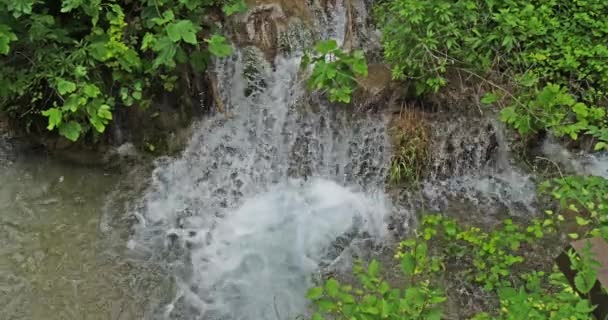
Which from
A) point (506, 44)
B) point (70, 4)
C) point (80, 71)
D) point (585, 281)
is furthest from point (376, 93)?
point (585, 281)

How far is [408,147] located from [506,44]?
1.11 meters

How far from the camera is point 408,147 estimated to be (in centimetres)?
464

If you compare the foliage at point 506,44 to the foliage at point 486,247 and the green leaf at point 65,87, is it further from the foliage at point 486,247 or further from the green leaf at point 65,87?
the green leaf at point 65,87

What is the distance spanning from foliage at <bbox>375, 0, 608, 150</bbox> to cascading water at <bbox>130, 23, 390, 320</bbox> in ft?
2.14

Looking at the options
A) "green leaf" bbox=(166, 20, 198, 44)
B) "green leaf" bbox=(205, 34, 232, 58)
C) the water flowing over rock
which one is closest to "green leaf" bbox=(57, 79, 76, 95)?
"green leaf" bbox=(166, 20, 198, 44)

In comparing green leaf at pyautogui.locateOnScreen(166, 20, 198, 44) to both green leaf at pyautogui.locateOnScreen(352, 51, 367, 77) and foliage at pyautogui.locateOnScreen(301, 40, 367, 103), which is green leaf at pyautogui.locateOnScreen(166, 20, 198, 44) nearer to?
foliage at pyautogui.locateOnScreen(301, 40, 367, 103)

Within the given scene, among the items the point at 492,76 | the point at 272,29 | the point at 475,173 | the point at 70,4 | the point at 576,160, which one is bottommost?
the point at 475,173

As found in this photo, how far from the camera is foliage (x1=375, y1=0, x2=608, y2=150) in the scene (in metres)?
4.30

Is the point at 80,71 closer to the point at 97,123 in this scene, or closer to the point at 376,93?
the point at 97,123

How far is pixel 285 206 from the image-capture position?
464cm

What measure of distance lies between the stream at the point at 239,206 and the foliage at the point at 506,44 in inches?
20.6

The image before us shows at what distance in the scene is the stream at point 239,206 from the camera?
149 inches

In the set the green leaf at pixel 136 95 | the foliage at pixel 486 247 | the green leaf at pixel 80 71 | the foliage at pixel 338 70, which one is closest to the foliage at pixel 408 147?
the foliage at pixel 486 247

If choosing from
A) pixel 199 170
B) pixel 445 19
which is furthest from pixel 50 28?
pixel 445 19
